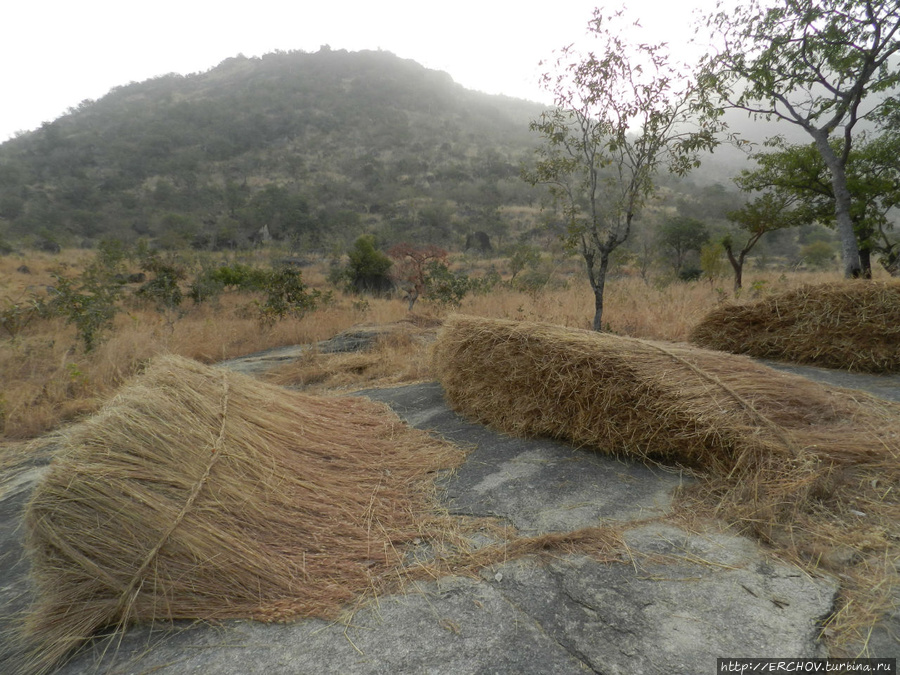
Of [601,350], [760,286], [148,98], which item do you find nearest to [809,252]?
[760,286]

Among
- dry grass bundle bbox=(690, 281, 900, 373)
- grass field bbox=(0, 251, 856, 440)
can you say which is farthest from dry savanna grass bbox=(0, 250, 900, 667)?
dry grass bundle bbox=(690, 281, 900, 373)

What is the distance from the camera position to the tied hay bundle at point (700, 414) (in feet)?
6.83

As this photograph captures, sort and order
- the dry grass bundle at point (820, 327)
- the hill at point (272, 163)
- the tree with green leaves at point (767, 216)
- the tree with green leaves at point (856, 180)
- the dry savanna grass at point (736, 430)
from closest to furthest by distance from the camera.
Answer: the dry savanna grass at point (736, 430)
the dry grass bundle at point (820, 327)
the tree with green leaves at point (856, 180)
the tree with green leaves at point (767, 216)
the hill at point (272, 163)

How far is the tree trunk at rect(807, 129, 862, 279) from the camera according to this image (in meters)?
7.54

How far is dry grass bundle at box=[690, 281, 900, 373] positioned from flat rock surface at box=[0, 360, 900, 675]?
10.6 ft

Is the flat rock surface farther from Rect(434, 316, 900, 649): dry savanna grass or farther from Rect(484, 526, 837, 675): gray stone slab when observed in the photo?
Rect(434, 316, 900, 649): dry savanna grass

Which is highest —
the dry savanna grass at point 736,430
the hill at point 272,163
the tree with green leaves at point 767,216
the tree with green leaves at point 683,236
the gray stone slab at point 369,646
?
the hill at point 272,163

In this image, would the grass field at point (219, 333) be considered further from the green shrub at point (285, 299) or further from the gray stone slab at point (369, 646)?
the gray stone slab at point (369, 646)

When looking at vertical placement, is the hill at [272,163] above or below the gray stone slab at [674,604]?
above

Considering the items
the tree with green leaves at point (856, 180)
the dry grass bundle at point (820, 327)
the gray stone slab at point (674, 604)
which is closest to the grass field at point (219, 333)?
the dry grass bundle at point (820, 327)

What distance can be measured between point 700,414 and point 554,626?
145 centimetres

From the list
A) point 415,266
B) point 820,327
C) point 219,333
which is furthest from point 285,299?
point 820,327

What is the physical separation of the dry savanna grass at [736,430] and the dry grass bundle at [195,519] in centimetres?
112

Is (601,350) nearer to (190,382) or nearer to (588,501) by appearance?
(588,501)
